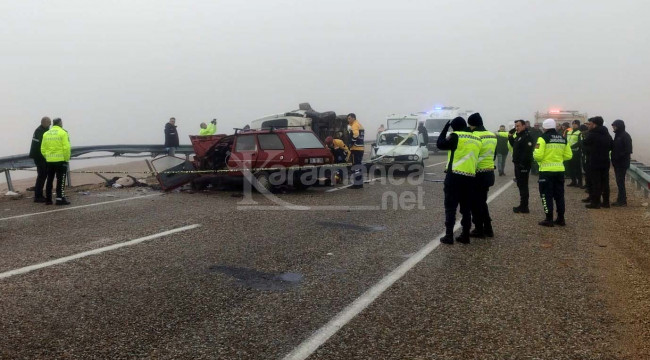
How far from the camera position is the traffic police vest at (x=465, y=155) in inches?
316

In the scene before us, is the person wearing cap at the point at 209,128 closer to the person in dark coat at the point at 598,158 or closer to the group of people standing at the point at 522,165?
the group of people standing at the point at 522,165

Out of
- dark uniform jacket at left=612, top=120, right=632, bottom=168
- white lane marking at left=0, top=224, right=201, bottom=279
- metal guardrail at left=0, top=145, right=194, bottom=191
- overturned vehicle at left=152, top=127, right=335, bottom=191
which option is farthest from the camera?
metal guardrail at left=0, top=145, right=194, bottom=191

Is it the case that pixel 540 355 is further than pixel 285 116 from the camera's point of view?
No

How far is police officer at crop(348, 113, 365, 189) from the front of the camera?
15.2 metres

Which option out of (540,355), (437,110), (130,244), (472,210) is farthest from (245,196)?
(437,110)

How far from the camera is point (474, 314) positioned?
496 centimetres

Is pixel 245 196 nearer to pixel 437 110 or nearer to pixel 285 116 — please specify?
pixel 285 116

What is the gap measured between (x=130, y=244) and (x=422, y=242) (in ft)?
14.0

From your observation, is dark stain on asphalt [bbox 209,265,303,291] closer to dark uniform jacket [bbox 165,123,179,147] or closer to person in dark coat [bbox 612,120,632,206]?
person in dark coat [bbox 612,120,632,206]

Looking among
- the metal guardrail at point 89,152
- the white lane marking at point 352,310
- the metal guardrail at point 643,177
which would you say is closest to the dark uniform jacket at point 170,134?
the metal guardrail at point 89,152

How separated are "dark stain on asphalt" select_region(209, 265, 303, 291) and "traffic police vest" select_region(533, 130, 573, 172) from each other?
5.60m

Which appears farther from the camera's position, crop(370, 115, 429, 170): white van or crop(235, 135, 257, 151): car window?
crop(370, 115, 429, 170): white van

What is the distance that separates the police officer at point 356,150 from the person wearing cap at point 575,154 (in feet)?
18.6

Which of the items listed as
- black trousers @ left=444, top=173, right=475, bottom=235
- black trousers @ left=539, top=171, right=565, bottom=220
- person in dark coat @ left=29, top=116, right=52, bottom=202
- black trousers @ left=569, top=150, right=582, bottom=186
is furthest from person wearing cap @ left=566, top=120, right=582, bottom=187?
person in dark coat @ left=29, top=116, right=52, bottom=202
